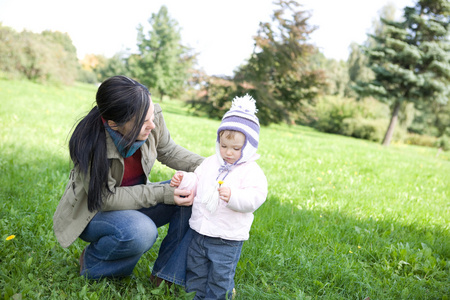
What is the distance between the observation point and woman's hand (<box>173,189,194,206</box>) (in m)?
2.18

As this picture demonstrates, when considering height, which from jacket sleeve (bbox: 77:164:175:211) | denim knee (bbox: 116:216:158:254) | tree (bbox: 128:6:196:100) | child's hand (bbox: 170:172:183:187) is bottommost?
denim knee (bbox: 116:216:158:254)

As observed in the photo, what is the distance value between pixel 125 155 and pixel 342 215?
2.66m

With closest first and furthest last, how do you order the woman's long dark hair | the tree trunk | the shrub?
1. the woman's long dark hair
2. the tree trunk
3. the shrub

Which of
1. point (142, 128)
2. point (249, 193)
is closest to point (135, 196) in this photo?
point (142, 128)

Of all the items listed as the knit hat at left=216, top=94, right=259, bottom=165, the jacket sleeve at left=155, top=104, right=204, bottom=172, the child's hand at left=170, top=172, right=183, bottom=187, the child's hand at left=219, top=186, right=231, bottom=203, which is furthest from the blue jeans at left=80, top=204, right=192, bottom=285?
the knit hat at left=216, top=94, right=259, bottom=165

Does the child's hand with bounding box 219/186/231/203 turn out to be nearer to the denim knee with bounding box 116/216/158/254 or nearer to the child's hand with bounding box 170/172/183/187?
the child's hand with bounding box 170/172/183/187

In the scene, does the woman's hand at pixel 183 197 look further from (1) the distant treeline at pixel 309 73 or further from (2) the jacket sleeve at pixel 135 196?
(1) the distant treeline at pixel 309 73

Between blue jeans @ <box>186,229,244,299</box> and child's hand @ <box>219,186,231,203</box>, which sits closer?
child's hand @ <box>219,186,231,203</box>

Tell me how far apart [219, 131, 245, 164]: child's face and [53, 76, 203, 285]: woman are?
1.24 ft

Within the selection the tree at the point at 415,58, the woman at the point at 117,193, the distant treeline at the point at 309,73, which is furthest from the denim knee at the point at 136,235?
the tree at the point at 415,58

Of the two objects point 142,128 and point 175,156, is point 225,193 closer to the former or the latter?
point 142,128

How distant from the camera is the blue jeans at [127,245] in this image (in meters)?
2.07

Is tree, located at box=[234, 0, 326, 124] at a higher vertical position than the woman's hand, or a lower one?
higher

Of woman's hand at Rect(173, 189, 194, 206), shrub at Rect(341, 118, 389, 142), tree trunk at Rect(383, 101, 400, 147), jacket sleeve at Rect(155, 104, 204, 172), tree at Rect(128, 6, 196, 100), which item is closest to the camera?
woman's hand at Rect(173, 189, 194, 206)
